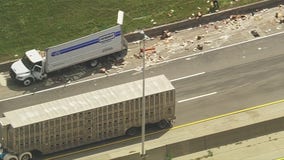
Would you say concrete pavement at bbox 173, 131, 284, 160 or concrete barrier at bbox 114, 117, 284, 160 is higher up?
concrete barrier at bbox 114, 117, 284, 160

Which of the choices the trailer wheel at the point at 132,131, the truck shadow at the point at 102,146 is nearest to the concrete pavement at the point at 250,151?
the truck shadow at the point at 102,146

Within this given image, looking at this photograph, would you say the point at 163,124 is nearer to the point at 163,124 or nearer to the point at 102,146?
the point at 163,124

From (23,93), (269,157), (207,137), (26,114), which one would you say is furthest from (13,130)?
(269,157)

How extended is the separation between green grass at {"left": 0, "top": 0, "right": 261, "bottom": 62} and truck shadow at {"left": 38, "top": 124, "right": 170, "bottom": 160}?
10.6 m

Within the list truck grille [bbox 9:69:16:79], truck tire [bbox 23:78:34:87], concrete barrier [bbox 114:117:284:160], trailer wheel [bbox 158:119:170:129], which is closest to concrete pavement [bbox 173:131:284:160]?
concrete barrier [bbox 114:117:284:160]

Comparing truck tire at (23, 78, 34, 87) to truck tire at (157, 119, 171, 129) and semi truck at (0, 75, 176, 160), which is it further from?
truck tire at (157, 119, 171, 129)

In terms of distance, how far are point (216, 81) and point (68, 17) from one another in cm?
1236

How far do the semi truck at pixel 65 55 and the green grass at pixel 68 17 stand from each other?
2666 millimetres

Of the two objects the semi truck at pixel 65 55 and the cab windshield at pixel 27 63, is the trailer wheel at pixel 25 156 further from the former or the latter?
the cab windshield at pixel 27 63

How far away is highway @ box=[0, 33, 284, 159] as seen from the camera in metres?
43.1

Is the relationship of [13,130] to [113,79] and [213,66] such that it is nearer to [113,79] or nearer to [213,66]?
[113,79]

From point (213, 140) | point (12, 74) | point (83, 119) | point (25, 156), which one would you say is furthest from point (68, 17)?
point (213, 140)

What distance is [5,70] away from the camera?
46.5 m

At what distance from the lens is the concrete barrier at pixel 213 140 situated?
37.9 metres
